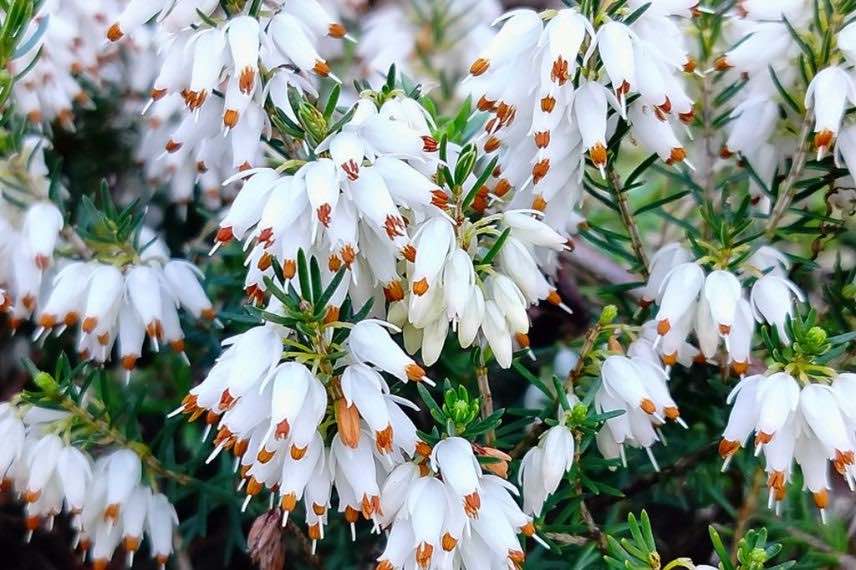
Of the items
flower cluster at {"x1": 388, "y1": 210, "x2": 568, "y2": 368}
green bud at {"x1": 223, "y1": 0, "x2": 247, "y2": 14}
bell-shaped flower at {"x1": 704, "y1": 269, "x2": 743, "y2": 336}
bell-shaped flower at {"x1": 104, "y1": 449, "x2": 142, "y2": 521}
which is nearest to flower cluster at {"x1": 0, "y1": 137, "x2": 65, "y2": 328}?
bell-shaped flower at {"x1": 104, "y1": 449, "x2": 142, "y2": 521}

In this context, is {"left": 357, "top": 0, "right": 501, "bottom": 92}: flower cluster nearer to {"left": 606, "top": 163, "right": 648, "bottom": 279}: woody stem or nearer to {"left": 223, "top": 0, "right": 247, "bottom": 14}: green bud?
{"left": 606, "top": 163, "right": 648, "bottom": 279}: woody stem

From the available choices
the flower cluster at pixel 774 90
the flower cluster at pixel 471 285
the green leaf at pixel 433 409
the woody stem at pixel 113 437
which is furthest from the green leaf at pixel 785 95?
the woody stem at pixel 113 437

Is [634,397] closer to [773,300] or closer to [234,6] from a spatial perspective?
[773,300]

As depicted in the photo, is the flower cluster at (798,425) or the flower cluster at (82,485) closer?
the flower cluster at (798,425)

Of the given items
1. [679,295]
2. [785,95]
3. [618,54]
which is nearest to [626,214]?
[679,295]

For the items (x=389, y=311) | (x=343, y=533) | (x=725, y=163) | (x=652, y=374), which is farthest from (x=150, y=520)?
(x=725, y=163)

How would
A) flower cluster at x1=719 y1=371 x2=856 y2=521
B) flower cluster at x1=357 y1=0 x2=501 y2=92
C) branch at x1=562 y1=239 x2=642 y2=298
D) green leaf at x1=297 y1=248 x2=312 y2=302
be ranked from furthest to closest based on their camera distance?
flower cluster at x1=357 y1=0 x2=501 y2=92
branch at x1=562 y1=239 x2=642 y2=298
flower cluster at x1=719 y1=371 x2=856 y2=521
green leaf at x1=297 y1=248 x2=312 y2=302

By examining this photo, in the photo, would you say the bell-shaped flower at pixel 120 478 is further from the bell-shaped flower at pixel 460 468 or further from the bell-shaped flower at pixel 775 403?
the bell-shaped flower at pixel 775 403
